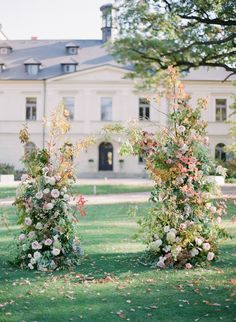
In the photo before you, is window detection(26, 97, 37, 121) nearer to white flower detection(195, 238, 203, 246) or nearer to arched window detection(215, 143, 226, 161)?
arched window detection(215, 143, 226, 161)

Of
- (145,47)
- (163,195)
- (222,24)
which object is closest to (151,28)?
(145,47)

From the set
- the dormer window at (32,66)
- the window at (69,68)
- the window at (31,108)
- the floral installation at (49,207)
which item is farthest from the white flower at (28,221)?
the dormer window at (32,66)

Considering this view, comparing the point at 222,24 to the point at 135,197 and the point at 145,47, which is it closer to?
the point at 145,47

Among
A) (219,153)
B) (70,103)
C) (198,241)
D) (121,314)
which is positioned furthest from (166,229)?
(70,103)

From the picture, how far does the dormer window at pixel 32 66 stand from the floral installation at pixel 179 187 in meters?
31.6

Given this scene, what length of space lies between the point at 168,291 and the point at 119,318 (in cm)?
117

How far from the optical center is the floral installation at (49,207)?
7.42 m

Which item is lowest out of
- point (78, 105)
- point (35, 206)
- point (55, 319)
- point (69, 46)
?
point (55, 319)

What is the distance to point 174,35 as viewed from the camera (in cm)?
1794

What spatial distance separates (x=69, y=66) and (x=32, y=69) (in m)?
2.83

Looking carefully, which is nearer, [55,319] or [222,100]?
[55,319]

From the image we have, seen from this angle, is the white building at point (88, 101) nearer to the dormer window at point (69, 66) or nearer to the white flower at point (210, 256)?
the dormer window at point (69, 66)

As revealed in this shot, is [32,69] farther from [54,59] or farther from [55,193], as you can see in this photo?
[55,193]

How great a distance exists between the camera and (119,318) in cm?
520
